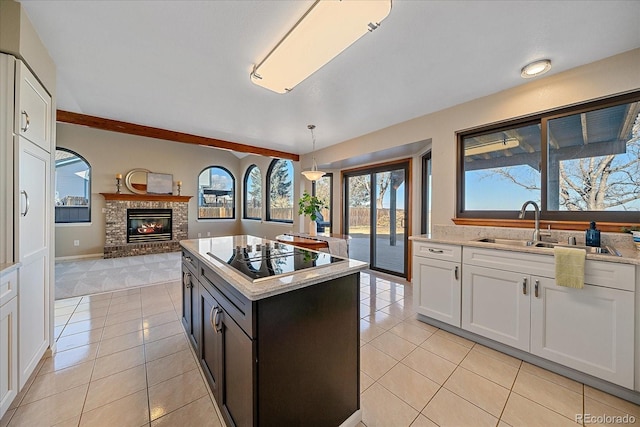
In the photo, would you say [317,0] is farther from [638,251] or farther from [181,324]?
[181,324]

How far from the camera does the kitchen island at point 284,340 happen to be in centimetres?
103

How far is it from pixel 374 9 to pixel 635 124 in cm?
230

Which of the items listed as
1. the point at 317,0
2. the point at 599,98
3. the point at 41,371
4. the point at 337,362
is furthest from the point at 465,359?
the point at 41,371

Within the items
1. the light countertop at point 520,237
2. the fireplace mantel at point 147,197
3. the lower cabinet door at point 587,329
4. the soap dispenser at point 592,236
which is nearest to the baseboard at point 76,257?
the fireplace mantel at point 147,197

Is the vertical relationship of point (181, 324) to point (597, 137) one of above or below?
below

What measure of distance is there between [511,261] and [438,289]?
2.27ft

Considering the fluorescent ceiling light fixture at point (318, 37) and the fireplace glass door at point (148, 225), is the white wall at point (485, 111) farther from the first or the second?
the fireplace glass door at point (148, 225)

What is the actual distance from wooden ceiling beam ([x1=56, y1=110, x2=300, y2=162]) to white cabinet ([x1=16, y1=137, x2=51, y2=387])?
6.13 feet

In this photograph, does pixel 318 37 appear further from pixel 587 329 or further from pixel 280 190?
pixel 280 190

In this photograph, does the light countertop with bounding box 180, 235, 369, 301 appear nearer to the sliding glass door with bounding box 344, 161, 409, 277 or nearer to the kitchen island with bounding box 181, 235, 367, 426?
the kitchen island with bounding box 181, 235, 367, 426

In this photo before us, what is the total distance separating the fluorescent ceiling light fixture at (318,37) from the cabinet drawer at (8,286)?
205cm

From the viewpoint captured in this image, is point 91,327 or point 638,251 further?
point 91,327

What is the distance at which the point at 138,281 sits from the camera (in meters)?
3.91

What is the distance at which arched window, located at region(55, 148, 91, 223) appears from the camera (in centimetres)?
535
